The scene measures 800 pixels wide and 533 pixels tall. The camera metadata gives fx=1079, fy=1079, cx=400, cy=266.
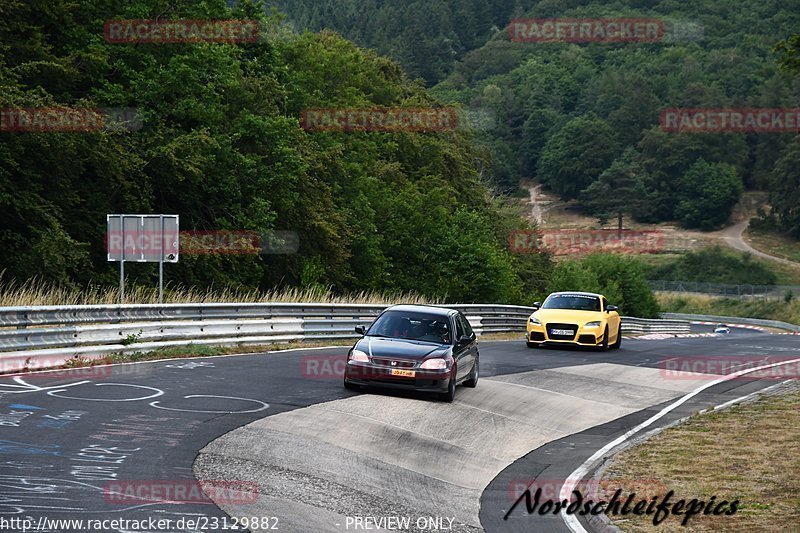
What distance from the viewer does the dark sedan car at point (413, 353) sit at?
1620 cm

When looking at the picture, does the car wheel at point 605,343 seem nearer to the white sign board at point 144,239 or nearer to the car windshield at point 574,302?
the car windshield at point 574,302

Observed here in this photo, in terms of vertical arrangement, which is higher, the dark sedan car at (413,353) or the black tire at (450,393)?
the dark sedan car at (413,353)

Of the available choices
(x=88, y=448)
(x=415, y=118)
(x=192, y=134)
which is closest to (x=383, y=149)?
(x=415, y=118)

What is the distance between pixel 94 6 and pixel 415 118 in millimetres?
34349

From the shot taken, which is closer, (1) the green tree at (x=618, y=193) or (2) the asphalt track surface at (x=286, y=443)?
(2) the asphalt track surface at (x=286, y=443)

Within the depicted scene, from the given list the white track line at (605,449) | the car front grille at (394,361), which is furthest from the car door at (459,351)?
the white track line at (605,449)

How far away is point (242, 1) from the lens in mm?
52562

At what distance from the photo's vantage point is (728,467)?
13.3 metres

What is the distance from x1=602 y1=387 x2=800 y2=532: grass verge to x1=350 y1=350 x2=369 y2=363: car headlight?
165 inches

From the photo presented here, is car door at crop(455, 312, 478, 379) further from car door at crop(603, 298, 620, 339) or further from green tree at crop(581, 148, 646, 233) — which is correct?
green tree at crop(581, 148, 646, 233)

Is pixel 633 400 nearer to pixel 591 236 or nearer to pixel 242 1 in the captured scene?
pixel 242 1

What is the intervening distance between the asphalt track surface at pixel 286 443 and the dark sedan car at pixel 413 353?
12.4 inches

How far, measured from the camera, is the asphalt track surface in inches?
357

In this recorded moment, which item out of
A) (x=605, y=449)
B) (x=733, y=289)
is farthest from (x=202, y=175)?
(x=733, y=289)
